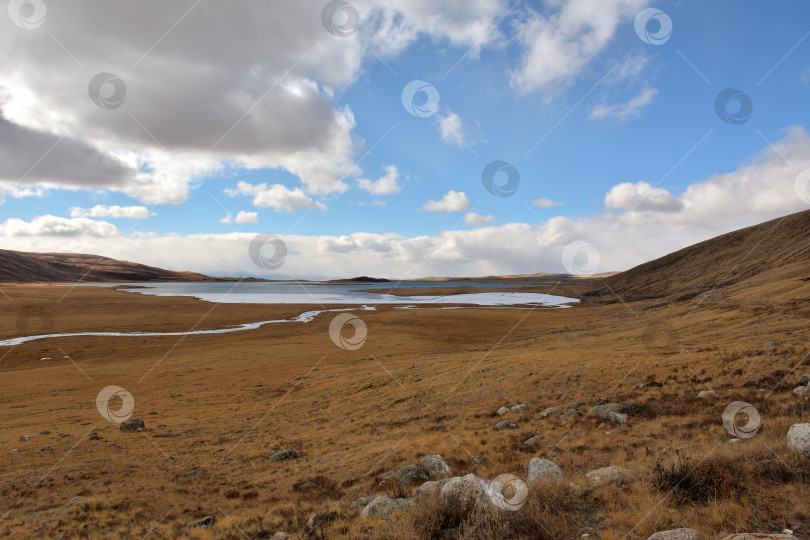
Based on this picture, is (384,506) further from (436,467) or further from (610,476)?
(610,476)

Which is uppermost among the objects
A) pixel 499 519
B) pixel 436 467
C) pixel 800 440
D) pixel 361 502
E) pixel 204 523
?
pixel 800 440

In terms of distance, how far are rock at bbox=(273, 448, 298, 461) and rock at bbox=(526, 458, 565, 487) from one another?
10182 millimetres

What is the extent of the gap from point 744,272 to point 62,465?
111m

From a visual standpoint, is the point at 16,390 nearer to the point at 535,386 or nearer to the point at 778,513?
the point at 535,386

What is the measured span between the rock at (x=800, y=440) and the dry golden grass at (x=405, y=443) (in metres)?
0.26

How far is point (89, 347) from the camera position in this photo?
46.3m

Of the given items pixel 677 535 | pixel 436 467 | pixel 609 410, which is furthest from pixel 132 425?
pixel 677 535

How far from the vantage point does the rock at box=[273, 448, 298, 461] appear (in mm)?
15086

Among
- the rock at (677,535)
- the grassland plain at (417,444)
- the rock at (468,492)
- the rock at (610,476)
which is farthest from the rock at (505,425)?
the rock at (677,535)

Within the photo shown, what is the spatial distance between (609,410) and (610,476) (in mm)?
5974

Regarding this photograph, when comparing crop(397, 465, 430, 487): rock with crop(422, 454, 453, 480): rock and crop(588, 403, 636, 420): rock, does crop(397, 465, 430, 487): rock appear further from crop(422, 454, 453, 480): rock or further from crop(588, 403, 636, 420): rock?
crop(588, 403, 636, 420): rock

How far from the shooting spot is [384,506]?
8.70m

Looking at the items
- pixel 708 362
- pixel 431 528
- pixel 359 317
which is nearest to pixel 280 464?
pixel 431 528

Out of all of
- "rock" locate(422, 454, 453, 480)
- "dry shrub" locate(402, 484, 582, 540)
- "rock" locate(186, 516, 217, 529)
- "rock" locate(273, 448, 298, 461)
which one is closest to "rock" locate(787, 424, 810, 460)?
"dry shrub" locate(402, 484, 582, 540)
